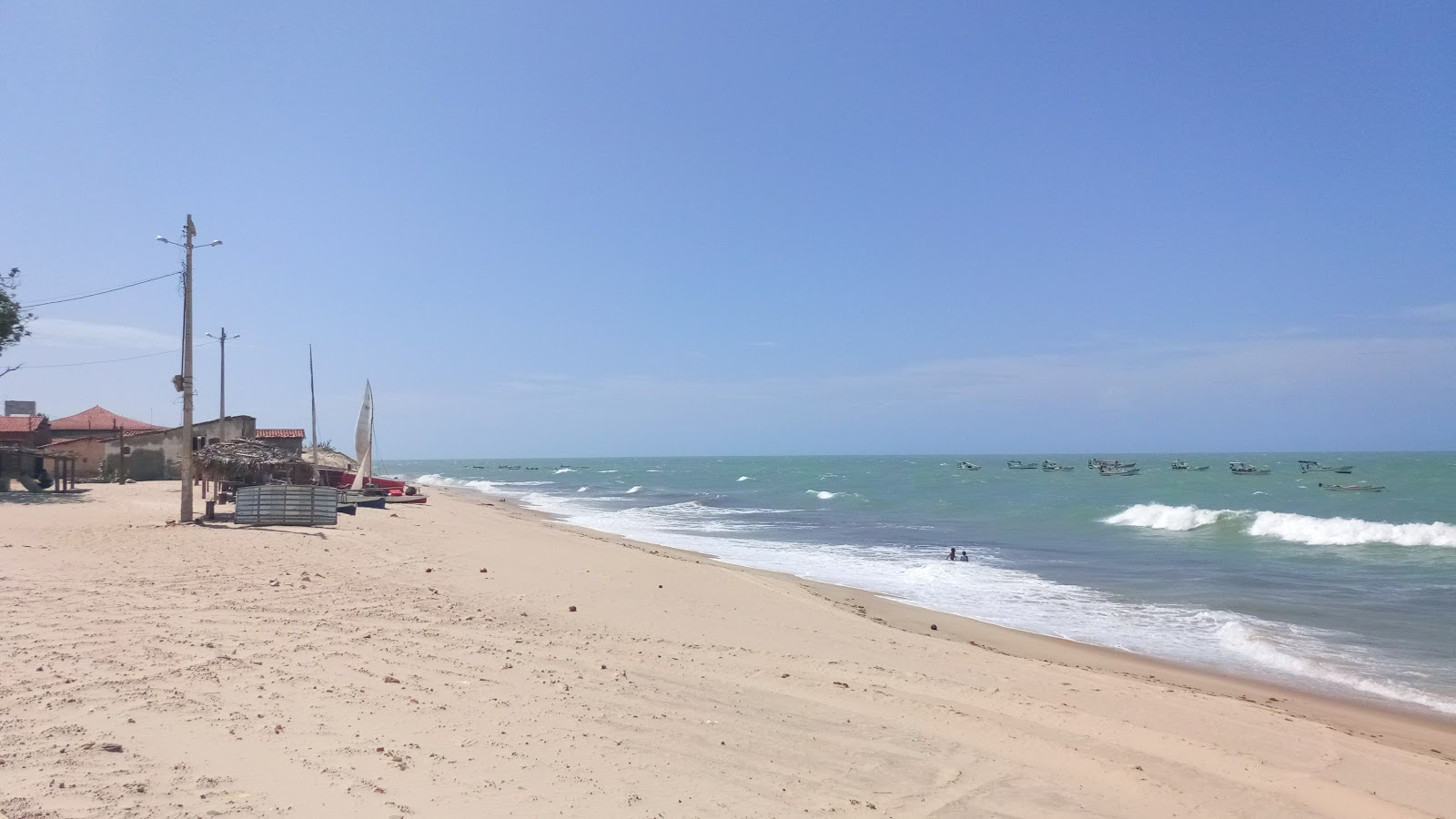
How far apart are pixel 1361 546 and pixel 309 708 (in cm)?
3307

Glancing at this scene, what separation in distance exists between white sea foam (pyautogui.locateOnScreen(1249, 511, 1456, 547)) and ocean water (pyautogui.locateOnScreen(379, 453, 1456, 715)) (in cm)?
10

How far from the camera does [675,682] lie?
7266 millimetres

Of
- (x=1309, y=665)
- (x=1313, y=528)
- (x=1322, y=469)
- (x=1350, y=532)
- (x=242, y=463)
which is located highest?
(x=242, y=463)

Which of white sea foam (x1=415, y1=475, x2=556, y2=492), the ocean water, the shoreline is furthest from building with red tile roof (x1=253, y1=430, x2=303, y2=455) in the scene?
the shoreline

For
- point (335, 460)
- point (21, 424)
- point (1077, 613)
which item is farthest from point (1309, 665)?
point (21, 424)

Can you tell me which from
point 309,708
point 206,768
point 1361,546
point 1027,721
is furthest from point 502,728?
point 1361,546

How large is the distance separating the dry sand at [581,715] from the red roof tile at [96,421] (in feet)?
118

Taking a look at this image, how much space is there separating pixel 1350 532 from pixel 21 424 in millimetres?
56022

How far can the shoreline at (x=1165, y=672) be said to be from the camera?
8.78m

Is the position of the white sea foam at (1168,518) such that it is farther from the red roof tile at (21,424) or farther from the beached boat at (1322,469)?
the beached boat at (1322,469)

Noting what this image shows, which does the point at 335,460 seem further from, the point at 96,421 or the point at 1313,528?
the point at 1313,528

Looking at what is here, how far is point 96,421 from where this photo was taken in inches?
1604

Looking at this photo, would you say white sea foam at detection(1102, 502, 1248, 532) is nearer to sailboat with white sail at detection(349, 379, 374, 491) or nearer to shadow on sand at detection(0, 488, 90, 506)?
sailboat with white sail at detection(349, 379, 374, 491)

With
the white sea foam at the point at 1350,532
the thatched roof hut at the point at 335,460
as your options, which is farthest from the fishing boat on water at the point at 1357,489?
the thatched roof hut at the point at 335,460
